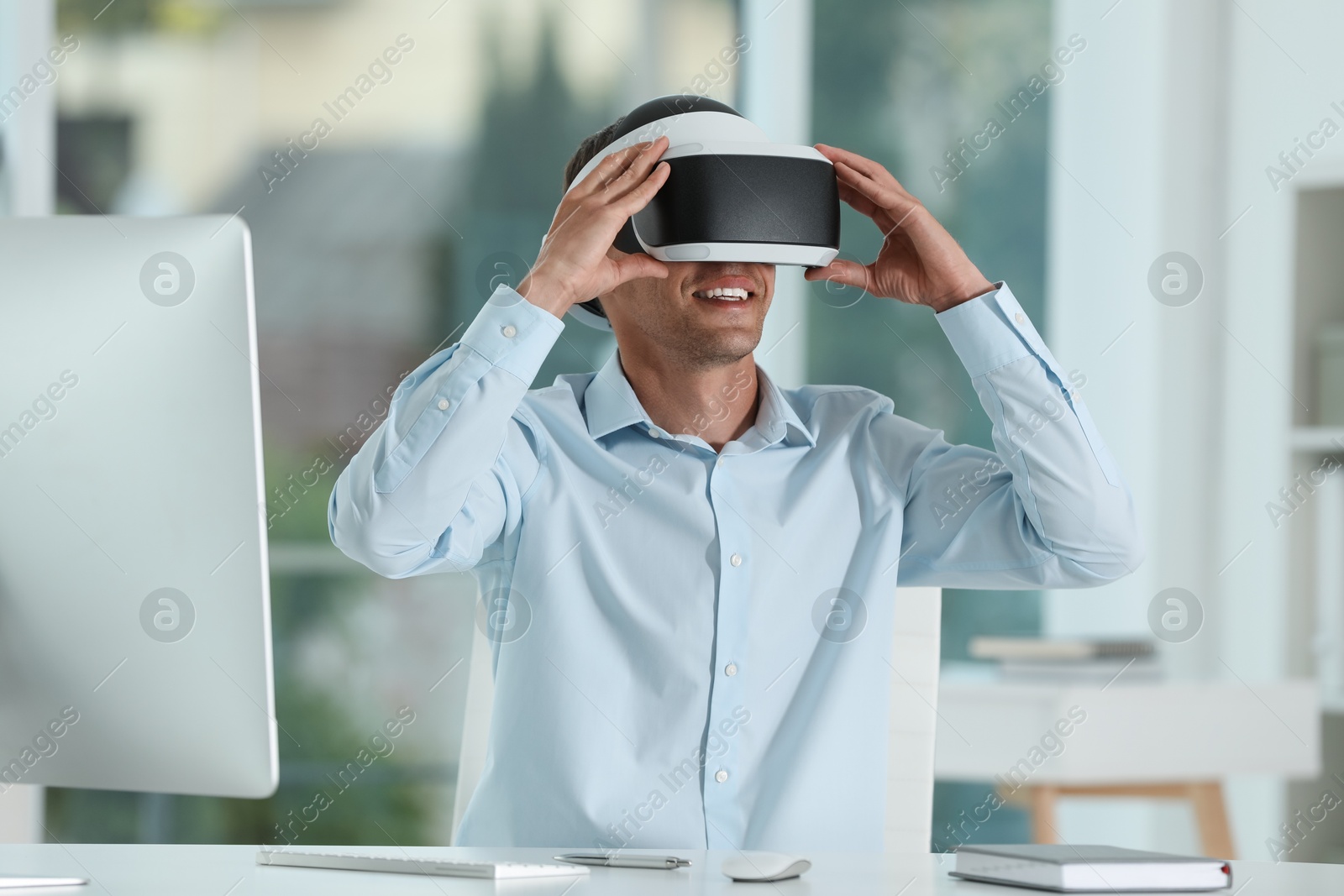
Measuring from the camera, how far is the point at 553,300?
4.77 ft

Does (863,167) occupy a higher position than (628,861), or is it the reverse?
(863,167)

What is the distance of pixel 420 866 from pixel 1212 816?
7.00 feet

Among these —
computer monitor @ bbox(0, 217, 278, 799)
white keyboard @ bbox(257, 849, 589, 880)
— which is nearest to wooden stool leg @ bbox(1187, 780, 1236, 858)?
white keyboard @ bbox(257, 849, 589, 880)

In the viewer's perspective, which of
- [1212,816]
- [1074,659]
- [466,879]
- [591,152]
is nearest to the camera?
[466,879]

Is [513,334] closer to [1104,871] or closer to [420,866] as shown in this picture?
[420,866]

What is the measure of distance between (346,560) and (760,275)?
6.81ft

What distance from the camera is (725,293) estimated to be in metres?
1.53

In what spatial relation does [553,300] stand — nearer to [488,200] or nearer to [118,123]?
[488,200]

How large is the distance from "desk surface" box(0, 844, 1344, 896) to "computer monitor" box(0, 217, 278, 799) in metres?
0.15

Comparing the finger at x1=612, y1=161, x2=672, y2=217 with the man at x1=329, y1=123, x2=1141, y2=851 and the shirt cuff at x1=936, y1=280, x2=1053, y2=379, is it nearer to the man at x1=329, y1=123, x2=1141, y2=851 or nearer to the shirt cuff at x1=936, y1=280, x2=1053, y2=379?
the man at x1=329, y1=123, x2=1141, y2=851

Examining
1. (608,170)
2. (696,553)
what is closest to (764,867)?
(696,553)

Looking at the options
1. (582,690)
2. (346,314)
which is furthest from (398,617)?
(582,690)

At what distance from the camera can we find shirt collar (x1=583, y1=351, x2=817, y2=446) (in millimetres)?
1604

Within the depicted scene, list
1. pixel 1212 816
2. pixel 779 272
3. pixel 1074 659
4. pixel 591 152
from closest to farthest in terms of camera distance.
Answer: pixel 591 152
pixel 1074 659
pixel 1212 816
pixel 779 272
